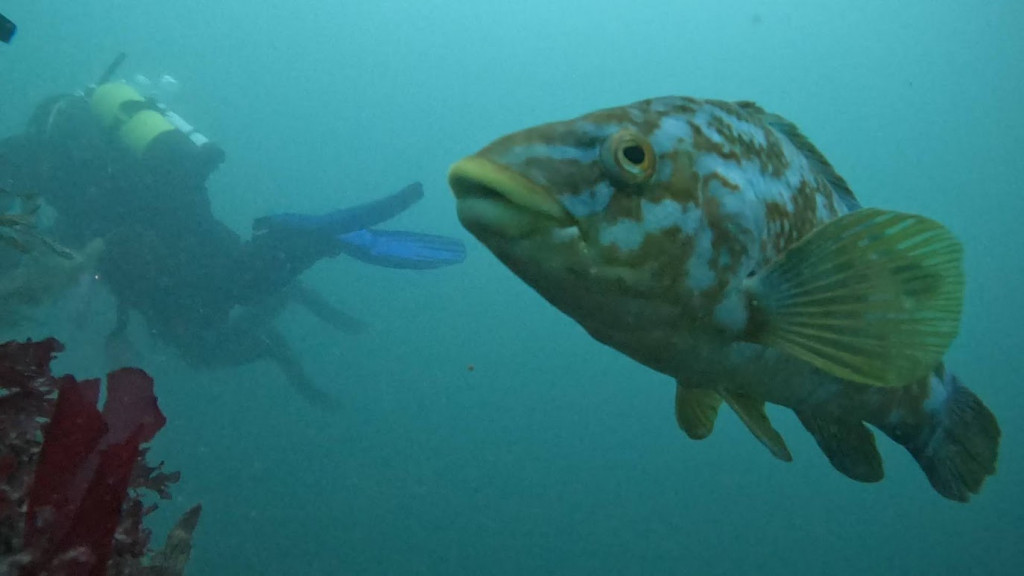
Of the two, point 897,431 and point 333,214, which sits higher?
point 897,431

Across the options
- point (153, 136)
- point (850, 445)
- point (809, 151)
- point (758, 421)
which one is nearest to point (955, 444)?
point (850, 445)

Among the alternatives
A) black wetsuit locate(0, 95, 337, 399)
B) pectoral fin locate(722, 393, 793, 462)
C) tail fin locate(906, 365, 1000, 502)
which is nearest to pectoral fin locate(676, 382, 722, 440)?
pectoral fin locate(722, 393, 793, 462)

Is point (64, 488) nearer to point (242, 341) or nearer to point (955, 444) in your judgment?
point (955, 444)

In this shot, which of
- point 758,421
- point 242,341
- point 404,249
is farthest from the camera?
point 242,341

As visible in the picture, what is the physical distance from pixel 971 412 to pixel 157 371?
659 inches

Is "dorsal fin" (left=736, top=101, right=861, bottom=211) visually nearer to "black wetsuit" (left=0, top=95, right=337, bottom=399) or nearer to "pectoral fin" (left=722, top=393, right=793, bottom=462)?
"pectoral fin" (left=722, top=393, right=793, bottom=462)

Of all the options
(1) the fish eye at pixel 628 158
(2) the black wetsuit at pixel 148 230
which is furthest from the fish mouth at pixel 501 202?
(2) the black wetsuit at pixel 148 230

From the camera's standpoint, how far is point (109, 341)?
356 inches

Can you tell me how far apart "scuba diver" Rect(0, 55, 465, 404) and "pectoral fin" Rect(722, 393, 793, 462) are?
7.75m

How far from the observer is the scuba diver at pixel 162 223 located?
8.86 metres

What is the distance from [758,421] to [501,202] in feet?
4.12

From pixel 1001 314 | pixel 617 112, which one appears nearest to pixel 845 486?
pixel 617 112

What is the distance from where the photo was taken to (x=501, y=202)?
1.39m

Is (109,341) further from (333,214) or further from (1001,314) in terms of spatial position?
(1001,314)
